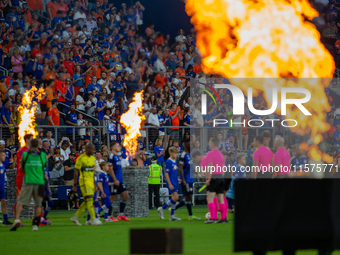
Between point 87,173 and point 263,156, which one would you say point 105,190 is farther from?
point 263,156

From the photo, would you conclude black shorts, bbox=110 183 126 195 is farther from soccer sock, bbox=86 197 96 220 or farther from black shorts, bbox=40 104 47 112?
black shorts, bbox=40 104 47 112

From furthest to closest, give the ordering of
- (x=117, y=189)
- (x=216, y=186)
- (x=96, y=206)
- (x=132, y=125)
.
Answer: (x=132, y=125), (x=117, y=189), (x=96, y=206), (x=216, y=186)

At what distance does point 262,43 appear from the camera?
1917 cm

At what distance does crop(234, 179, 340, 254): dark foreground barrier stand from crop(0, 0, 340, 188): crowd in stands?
11.2 meters

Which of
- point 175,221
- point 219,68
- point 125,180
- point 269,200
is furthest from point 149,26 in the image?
point 269,200

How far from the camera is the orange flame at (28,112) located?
62.7 ft

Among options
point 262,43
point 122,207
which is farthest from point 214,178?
point 262,43

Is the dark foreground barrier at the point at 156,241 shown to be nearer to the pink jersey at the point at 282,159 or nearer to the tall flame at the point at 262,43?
the pink jersey at the point at 282,159

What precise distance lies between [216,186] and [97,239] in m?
3.89

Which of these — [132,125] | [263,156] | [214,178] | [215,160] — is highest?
[132,125]

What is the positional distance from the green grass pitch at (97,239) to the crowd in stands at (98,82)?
14.6ft

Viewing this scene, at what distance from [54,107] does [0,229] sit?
7.48 metres

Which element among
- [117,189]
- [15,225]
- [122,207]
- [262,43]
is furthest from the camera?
[262,43]

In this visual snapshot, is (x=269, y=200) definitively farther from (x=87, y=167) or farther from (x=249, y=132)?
(x=249, y=132)
